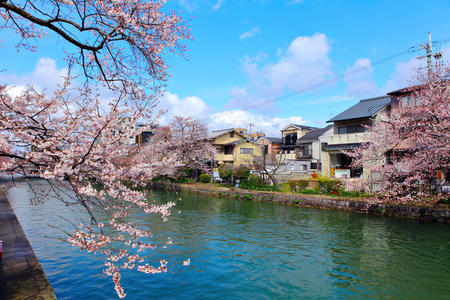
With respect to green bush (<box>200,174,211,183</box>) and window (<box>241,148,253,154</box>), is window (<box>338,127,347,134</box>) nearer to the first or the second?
A: green bush (<box>200,174,211,183</box>)

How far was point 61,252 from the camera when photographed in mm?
9109

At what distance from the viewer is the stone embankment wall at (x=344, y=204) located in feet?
48.1

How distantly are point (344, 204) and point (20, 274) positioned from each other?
16969 millimetres

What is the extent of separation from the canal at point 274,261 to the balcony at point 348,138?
34.1 feet

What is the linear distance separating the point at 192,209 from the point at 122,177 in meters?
14.0

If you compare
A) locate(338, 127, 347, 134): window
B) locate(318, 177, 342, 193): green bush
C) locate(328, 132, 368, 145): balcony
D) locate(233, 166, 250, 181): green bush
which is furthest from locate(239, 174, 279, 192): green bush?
locate(338, 127, 347, 134): window

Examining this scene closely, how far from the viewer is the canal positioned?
6.78 metres

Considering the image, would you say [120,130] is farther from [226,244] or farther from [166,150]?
[166,150]

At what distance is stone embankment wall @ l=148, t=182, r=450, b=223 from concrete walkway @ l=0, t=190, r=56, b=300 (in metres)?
16.3

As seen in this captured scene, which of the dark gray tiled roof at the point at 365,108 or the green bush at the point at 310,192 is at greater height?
the dark gray tiled roof at the point at 365,108

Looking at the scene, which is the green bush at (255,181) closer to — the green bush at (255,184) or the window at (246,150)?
the green bush at (255,184)

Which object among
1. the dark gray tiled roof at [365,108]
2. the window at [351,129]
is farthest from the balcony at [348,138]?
the dark gray tiled roof at [365,108]

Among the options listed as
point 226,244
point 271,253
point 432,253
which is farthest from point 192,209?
point 432,253

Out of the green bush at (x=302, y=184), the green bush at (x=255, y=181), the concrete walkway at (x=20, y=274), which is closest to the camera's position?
the concrete walkway at (x=20, y=274)
